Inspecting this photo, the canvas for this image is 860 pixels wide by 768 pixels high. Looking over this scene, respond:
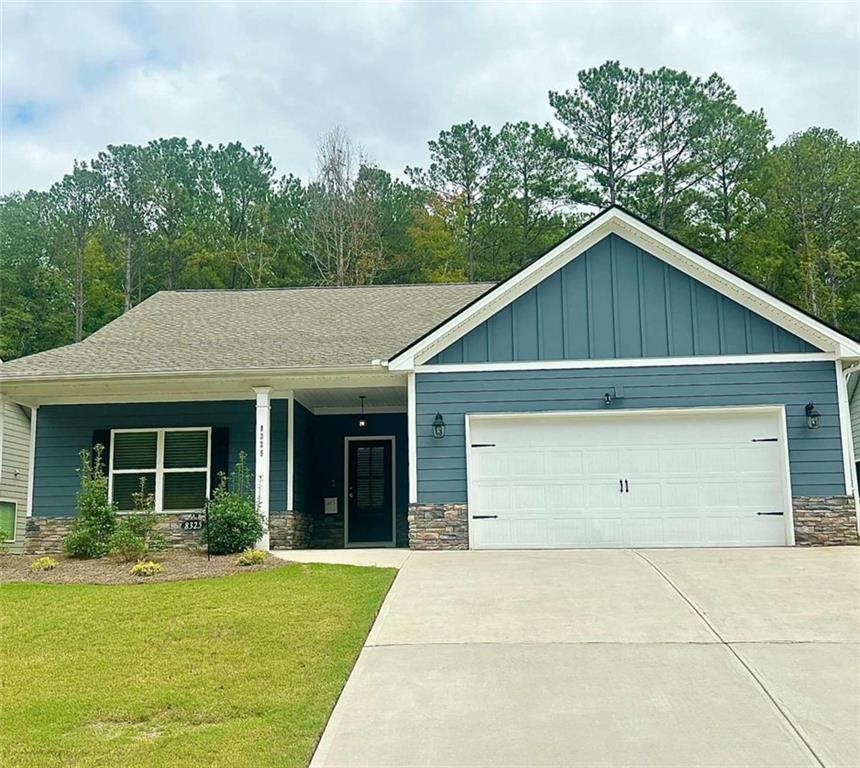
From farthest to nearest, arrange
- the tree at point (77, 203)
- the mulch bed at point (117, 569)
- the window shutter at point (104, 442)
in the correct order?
1. the tree at point (77, 203)
2. the window shutter at point (104, 442)
3. the mulch bed at point (117, 569)

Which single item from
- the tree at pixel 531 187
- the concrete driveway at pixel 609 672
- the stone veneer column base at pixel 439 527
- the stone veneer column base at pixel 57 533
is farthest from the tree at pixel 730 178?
the stone veneer column base at pixel 57 533

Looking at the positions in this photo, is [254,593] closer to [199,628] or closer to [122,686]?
[199,628]

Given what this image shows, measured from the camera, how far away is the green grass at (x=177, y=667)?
15.1ft

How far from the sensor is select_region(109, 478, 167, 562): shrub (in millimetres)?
10641

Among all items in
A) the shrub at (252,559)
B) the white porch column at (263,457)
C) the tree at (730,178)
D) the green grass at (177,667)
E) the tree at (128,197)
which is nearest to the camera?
the green grass at (177,667)

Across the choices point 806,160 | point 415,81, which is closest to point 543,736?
point 415,81

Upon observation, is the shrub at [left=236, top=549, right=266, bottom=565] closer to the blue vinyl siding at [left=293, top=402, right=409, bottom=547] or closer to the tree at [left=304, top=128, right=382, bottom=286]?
the blue vinyl siding at [left=293, top=402, right=409, bottom=547]

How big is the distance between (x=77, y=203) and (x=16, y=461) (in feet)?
72.0

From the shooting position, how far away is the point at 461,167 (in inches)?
1241

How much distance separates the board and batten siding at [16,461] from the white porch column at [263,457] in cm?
496

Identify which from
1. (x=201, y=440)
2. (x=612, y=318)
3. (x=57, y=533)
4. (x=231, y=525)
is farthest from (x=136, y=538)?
(x=612, y=318)

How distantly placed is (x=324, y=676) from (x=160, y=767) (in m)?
1.58

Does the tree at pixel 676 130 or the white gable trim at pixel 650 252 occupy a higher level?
the tree at pixel 676 130

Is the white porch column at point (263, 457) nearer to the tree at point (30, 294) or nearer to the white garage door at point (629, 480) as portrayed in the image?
the white garage door at point (629, 480)
